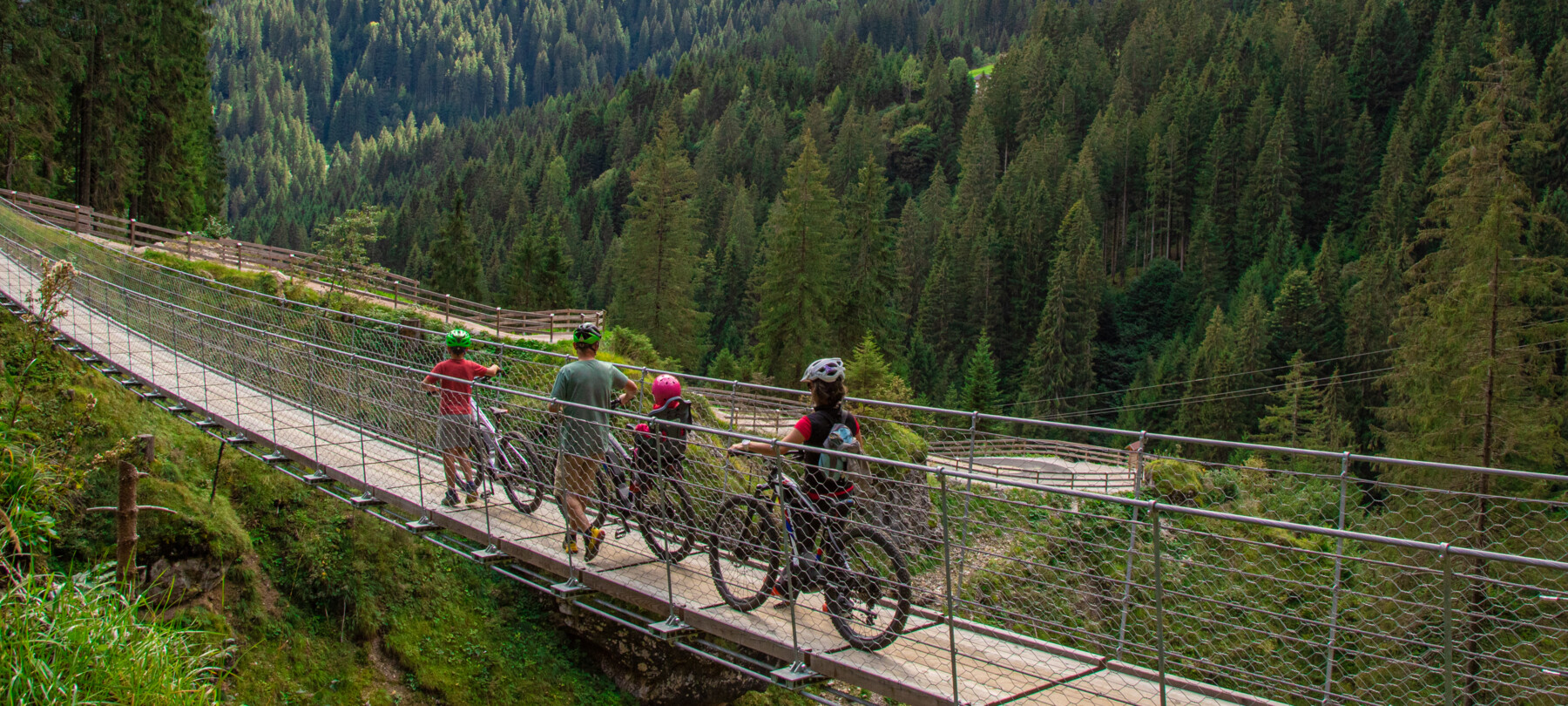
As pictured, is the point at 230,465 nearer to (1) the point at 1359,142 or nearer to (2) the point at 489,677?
(2) the point at 489,677

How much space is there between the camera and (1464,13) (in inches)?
3595

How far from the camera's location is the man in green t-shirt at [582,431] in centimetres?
683

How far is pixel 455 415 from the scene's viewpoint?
7.76 m

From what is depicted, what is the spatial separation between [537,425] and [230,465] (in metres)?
6.03

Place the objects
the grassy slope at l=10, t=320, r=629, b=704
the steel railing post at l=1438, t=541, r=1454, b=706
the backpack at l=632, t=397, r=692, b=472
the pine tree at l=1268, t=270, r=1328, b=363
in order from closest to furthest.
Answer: the steel railing post at l=1438, t=541, r=1454, b=706, the backpack at l=632, t=397, r=692, b=472, the grassy slope at l=10, t=320, r=629, b=704, the pine tree at l=1268, t=270, r=1328, b=363

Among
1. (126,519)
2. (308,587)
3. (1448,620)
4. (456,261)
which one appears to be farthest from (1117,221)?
(1448,620)

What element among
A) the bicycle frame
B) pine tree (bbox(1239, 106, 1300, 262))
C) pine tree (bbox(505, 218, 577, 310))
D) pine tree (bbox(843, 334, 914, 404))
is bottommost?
pine tree (bbox(843, 334, 914, 404))

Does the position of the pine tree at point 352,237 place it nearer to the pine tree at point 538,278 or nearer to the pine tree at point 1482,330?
the pine tree at point 538,278

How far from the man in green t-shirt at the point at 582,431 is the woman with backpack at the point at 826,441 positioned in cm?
165

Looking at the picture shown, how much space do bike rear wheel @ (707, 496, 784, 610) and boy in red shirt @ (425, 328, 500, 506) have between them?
2.49 metres

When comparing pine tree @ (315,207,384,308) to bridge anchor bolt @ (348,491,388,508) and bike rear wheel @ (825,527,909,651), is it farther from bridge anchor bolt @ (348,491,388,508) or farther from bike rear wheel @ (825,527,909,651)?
bike rear wheel @ (825,527,909,651)

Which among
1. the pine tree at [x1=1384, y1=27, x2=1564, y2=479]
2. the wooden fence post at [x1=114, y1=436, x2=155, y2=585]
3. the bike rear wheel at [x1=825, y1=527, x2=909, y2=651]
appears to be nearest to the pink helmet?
the bike rear wheel at [x1=825, y1=527, x2=909, y2=651]

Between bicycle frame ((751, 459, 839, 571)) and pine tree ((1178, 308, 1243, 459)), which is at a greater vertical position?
bicycle frame ((751, 459, 839, 571))

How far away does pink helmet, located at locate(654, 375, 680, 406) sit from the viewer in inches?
264
